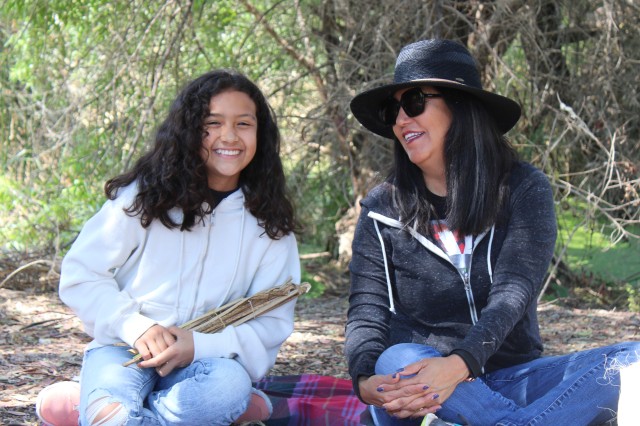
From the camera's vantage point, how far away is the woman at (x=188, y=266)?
106 inches

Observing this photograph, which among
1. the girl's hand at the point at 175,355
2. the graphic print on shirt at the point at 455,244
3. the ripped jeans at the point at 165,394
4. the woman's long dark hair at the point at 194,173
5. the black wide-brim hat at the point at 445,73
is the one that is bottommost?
the ripped jeans at the point at 165,394

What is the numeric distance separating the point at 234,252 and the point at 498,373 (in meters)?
0.99

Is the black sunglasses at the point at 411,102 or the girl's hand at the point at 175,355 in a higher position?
the black sunglasses at the point at 411,102

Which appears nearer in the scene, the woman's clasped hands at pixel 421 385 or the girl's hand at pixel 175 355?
the woman's clasped hands at pixel 421 385

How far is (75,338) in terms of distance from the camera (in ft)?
14.2

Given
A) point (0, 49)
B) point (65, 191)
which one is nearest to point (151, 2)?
point (65, 191)

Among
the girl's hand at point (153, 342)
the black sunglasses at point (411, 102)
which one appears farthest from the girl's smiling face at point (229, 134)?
the girl's hand at point (153, 342)

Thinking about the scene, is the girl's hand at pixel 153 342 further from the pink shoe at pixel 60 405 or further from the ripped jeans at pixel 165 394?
the pink shoe at pixel 60 405

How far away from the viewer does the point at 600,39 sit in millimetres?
5066

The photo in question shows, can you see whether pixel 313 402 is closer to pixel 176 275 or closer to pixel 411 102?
pixel 176 275

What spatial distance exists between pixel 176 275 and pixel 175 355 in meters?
0.30

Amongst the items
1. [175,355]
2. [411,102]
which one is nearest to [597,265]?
[411,102]

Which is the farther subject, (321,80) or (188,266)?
(321,80)

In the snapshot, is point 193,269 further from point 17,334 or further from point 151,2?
point 151,2
